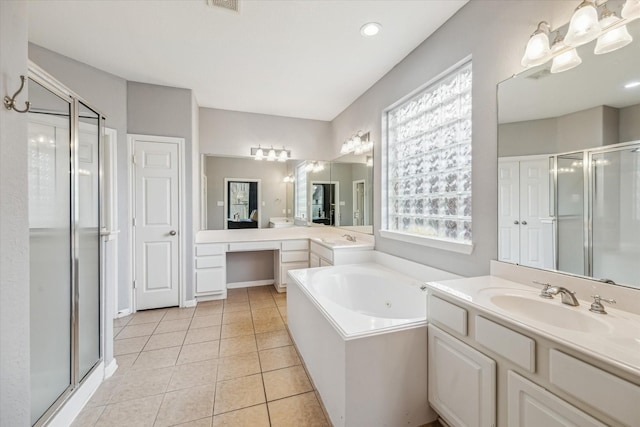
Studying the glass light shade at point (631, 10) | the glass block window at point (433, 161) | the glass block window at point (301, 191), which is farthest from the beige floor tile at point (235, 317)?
the glass light shade at point (631, 10)

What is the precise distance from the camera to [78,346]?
1606mm

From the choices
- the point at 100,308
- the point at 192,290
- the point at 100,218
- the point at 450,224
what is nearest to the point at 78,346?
the point at 100,308

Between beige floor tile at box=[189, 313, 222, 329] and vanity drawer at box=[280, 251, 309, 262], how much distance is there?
1.14 meters

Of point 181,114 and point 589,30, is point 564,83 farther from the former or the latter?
point 181,114

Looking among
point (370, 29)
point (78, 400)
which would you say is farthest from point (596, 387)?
point (78, 400)

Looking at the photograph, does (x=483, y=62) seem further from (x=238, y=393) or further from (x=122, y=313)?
(x=122, y=313)

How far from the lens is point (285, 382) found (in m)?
1.82

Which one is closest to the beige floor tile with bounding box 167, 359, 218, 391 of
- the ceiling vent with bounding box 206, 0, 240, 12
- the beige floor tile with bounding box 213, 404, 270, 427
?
the beige floor tile with bounding box 213, 404, 270, 427

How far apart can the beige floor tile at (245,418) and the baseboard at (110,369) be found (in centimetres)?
100

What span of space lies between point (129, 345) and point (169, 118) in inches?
97.4

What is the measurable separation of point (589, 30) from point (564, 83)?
0.86 feet

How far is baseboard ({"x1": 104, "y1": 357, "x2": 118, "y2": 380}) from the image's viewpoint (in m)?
1.88

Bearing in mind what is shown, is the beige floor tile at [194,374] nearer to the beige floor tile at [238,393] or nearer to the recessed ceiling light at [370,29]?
the beige floor tile at [238,393]

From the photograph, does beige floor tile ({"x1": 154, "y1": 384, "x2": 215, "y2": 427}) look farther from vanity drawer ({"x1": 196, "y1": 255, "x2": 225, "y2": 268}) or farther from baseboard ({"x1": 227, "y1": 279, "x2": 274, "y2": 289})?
baseboard ({"x1": 227, "y1": 279, "x2": 274, "y2": 289})
